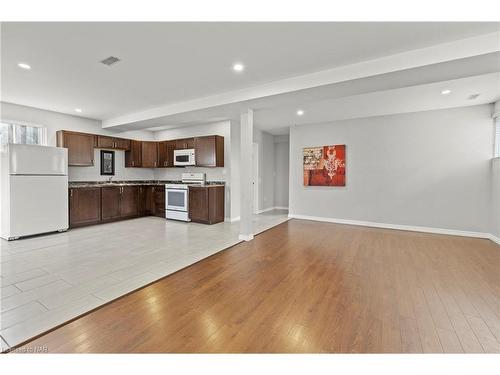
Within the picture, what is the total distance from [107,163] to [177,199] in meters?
2.22

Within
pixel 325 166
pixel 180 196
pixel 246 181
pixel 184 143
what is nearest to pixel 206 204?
pixel 180 196

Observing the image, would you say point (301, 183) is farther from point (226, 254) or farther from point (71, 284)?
point (71, 284)

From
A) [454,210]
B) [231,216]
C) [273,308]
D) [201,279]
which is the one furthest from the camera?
[231,216]

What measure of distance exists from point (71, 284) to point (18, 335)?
81 centimetres

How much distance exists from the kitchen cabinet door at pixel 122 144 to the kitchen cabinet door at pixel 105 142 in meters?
0.11

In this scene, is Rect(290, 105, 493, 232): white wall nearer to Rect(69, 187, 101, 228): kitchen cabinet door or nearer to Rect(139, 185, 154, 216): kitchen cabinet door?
Rect(139, 185, 154, 216): kitchen cabinet door

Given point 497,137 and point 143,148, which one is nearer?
point 497,137

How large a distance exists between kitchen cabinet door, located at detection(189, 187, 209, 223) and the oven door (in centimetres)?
16

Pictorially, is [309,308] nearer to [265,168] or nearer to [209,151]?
[209,151]

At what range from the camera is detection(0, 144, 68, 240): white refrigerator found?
395cm

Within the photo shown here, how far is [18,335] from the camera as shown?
1.61m

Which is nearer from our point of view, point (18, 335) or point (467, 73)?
point (18, 335)

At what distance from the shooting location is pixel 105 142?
5.87m
